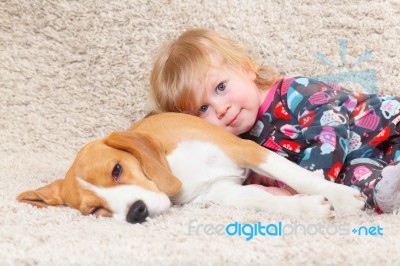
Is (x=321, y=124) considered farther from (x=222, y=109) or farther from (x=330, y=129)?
(x=222, y=109)

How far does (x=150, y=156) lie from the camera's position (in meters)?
1.88

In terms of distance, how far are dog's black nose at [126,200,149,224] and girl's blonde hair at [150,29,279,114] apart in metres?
0.75

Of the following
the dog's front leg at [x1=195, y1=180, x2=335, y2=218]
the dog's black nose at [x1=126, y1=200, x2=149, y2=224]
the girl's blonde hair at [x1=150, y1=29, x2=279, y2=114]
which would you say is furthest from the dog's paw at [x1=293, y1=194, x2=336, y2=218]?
the girl's blonde hair at [x1=150, y1=29, x2=279, y2=114]

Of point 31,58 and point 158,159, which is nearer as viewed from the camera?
point 158,159

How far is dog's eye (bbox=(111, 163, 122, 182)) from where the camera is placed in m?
1.82

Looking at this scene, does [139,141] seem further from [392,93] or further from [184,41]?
[392,93]

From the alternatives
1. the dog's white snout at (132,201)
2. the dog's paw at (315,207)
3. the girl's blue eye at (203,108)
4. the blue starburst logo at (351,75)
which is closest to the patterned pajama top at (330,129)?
the girl's blue eye at (203,108)

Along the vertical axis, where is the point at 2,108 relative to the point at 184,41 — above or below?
below

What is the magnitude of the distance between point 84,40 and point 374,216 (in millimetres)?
1823

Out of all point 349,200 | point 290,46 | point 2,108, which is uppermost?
point 290,46

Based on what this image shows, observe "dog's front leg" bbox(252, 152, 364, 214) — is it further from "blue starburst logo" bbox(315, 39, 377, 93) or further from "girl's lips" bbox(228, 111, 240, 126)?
"blue starburst logo" bbox(315, 39, 377, 93)

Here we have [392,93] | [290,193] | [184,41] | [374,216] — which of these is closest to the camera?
[374,216]

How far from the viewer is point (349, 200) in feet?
5.92

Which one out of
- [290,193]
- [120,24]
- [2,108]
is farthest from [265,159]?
[2,108]
